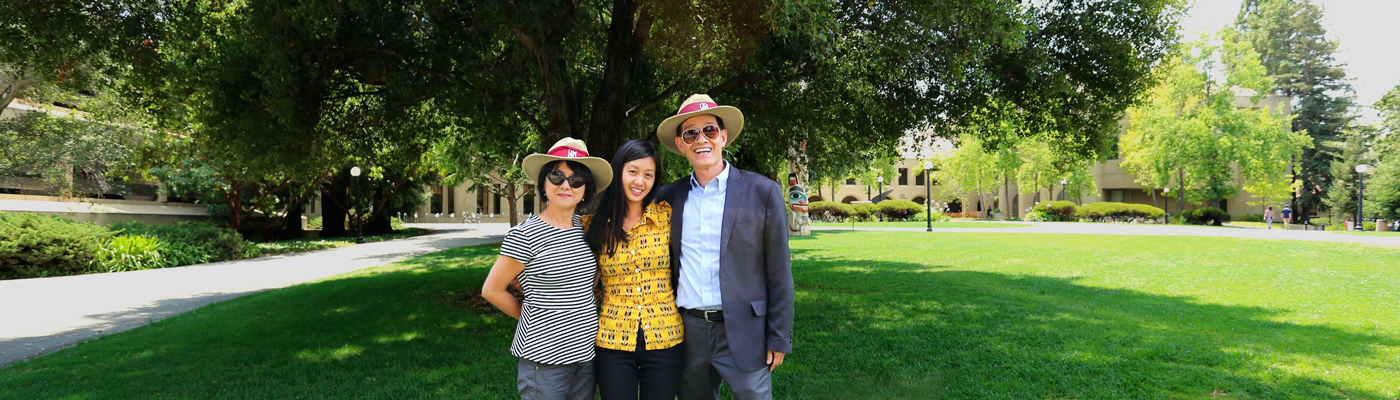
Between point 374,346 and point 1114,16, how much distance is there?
9.67 meters

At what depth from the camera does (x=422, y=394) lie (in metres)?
5.04

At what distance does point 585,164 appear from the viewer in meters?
3.00

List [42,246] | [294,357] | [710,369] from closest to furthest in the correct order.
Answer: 1. [710,369]
2. [294,357]
3. [42,246]

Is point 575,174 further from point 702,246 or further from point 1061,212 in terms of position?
point 1061,212

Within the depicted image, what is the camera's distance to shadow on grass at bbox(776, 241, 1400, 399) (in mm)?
5023

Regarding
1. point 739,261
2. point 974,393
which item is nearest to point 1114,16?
point 974,393

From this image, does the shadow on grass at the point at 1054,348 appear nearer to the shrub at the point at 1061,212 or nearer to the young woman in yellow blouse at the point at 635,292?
the young woman in yellow blouse at the point at 635,292

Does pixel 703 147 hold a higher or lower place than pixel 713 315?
higher

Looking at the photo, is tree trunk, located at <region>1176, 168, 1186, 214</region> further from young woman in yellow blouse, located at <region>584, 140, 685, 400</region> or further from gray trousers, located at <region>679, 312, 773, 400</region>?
young woman in yellow blouse, located at <region>584, 140, 685, 400</region>

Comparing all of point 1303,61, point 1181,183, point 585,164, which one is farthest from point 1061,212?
point 585,164

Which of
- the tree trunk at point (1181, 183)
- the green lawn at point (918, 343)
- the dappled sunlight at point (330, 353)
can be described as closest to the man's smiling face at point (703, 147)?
the green lawn at point (918, 343)

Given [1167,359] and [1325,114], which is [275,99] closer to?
[1167,359]

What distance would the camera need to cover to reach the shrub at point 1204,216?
37562mm

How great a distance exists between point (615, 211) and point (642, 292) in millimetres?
366
